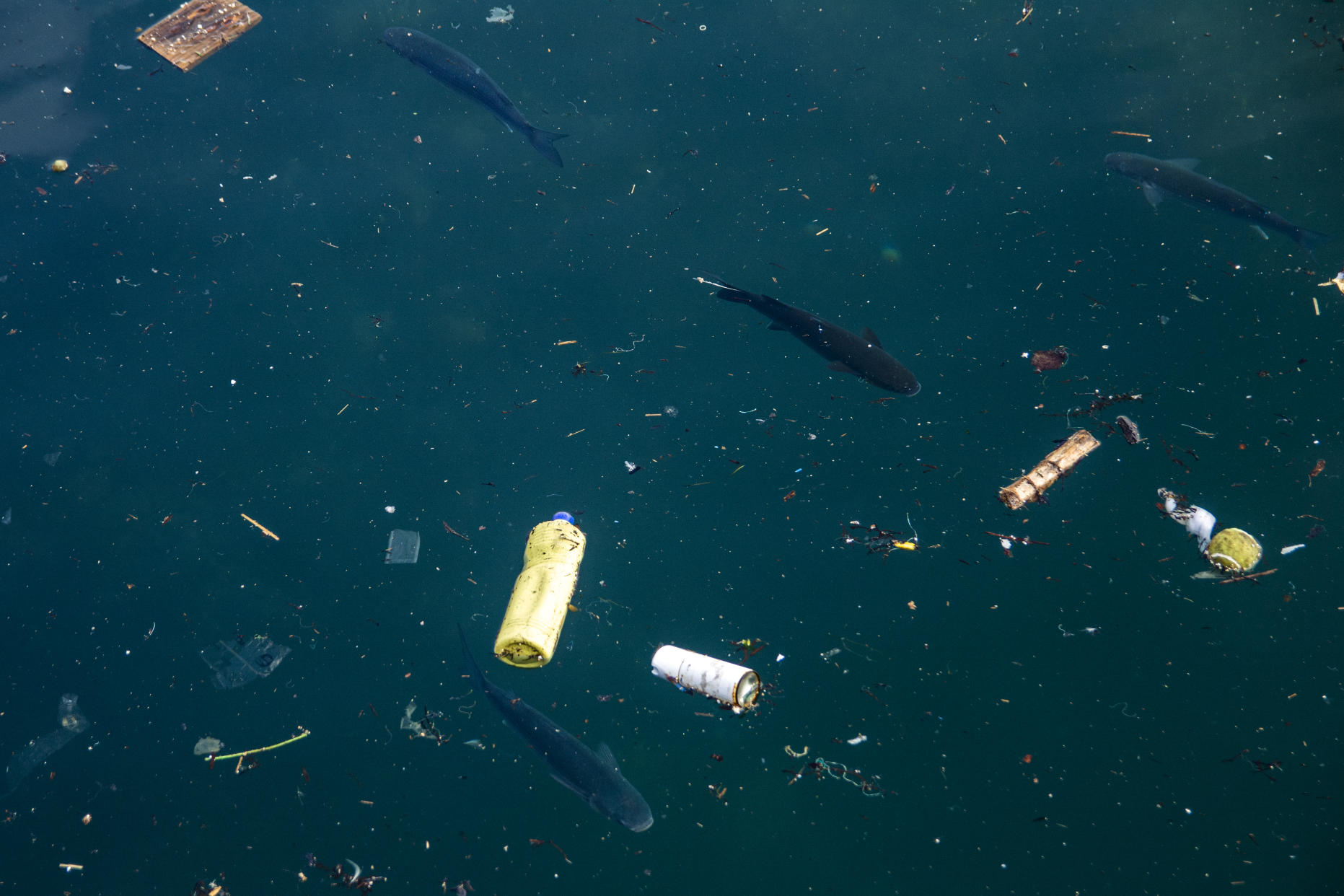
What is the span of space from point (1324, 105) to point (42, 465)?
946 cm

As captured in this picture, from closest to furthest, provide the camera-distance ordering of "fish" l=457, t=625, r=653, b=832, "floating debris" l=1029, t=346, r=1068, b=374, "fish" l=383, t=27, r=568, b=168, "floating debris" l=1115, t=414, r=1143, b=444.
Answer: "fish" l=457, t=625, r=653, b=832
"floating debris" l=1115, t=414, r=1143, b=444
"floating debris" l=1029, t=346, r=1068, b=374
"fish" l=383, t=27, r=568, b=168

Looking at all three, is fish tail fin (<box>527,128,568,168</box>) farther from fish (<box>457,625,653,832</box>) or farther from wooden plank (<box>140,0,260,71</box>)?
fish (<box>457,625,653,832</box>)

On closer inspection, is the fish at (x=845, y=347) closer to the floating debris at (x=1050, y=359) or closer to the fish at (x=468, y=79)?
the floating debris at (x=1050, y=359)

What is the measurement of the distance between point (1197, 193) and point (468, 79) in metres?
5.22

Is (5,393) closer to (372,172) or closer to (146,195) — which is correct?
(146,195)

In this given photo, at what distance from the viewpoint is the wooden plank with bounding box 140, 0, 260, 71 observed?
5.16 metres

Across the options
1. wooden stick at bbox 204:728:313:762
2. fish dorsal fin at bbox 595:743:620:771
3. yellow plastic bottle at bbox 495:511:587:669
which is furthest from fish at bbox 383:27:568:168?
wooden stick at bbox 204:728:313:762

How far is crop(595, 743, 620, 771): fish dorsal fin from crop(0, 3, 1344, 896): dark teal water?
0.12 meters

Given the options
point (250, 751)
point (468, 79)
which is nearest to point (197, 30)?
point (468, 79)

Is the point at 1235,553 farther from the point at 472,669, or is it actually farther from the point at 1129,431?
the point at 472,669

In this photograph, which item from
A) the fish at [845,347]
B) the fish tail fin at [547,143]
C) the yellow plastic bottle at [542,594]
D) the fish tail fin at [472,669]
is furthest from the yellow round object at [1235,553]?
the fish tail fin at [547,143]

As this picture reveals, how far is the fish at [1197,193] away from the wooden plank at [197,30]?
6.77 metres

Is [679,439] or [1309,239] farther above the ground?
[1309,239]

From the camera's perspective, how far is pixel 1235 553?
4.14 m
